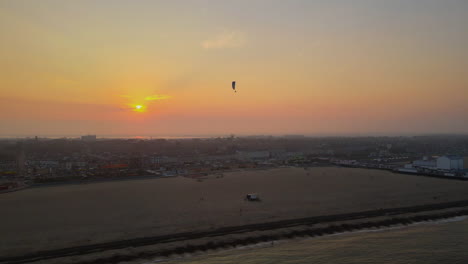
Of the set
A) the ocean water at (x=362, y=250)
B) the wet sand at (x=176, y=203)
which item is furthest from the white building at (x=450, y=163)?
the ocean water at (x=362, y=250)

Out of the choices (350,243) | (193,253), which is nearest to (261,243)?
(193,253)

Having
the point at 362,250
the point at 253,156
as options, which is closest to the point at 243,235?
the point at 362,250

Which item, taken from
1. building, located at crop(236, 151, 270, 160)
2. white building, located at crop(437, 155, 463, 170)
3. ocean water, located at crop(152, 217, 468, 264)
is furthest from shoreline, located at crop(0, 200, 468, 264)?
building, located at crop(236, 151, 270, 160)

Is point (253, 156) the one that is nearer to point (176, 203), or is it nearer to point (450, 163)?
point (450, 163)

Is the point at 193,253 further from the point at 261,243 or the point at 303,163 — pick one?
the point at 303,163

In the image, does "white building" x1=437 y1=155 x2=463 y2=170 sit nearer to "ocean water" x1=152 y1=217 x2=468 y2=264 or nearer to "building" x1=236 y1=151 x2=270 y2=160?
"ocean water" x1=152 y1=217 x2=468 y2=264

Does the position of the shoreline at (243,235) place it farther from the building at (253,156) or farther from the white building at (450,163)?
the building at (253,156)
